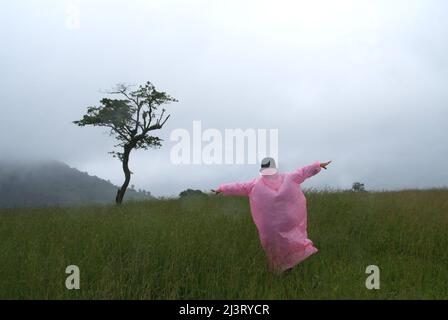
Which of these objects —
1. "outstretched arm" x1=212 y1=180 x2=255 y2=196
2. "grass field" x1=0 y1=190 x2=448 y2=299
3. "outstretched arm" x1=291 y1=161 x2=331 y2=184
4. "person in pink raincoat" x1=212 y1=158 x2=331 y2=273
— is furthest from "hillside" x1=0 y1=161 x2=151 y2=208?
"outstretched arm" x1=291 y1=161 x2=331 y2=184

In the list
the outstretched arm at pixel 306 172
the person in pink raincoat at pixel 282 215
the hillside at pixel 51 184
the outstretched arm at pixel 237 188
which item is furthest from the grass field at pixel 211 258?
the hillside at pixel 51 184

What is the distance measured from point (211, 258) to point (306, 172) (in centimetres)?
156

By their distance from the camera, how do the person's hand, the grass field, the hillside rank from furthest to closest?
1. the hillside
2. the person's hand
3. the grass field

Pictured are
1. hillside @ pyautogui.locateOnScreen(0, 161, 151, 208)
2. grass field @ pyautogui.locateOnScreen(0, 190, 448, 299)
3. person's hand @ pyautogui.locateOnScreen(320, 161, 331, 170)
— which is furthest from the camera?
hillside @ pyautogui.locateOnScreen(0, 161, 151, 208)

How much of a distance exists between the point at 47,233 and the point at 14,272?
191 centimetres

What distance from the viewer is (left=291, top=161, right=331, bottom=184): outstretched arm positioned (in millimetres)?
5137

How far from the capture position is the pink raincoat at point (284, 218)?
5.12m

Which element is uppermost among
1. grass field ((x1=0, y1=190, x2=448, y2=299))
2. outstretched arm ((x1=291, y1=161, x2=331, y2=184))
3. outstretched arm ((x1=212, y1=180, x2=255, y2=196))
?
outstretched arm ((x1=291, y1=161, x2=331, y2=184))

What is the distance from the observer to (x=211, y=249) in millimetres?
5375

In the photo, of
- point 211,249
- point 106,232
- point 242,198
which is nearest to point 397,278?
point 211,249

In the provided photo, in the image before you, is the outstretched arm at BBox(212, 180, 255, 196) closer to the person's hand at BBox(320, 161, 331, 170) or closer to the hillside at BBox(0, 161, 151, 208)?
the person's hand at BBox(320, 161, 331, 170)

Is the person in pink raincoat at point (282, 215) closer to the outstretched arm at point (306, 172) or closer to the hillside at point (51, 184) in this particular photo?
the outstretched arm at point (306, 172)

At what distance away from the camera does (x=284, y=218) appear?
16.9 feet
